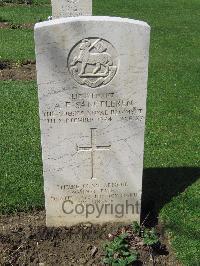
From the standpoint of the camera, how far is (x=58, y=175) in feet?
14.4

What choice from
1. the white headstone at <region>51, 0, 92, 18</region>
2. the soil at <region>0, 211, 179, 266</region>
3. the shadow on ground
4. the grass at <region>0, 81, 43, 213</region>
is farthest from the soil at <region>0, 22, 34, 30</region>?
the soil at <region>0, 211, 179, 266</region>

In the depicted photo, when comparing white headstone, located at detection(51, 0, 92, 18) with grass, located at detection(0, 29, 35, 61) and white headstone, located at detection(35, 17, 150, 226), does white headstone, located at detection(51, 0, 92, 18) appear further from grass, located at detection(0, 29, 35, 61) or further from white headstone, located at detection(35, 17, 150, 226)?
white headstone, located at detection(35, 17, 150, 226)

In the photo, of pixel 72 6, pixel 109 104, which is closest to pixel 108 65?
pixel 109 104

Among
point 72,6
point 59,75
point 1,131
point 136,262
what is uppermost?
point 72,6

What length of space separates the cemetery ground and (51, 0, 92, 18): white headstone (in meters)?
1.22

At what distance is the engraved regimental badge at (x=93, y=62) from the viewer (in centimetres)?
385

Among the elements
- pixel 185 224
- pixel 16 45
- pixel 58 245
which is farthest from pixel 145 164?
pixel 16 45

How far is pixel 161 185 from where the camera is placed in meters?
5.42

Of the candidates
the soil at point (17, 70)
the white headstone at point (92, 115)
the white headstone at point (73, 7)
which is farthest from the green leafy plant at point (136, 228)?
the white headstone at point (73, 7)

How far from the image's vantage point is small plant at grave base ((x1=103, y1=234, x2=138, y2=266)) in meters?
3.94

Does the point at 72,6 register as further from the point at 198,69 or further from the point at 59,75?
the point at 59,75

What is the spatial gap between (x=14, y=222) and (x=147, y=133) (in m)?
2.84

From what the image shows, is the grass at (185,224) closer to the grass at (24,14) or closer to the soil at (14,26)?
the soil at (14,26)

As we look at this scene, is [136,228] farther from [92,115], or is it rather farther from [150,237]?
[92,115]
